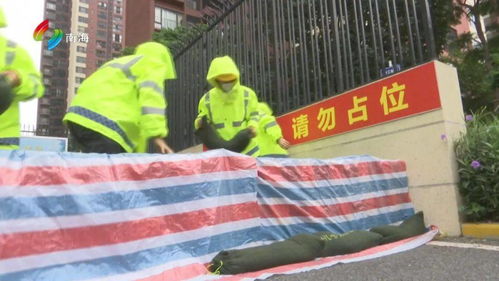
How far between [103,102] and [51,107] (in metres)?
66.7

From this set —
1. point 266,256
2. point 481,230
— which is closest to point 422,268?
point 266,256

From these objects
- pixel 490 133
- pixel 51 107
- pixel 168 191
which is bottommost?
pixel 168 191

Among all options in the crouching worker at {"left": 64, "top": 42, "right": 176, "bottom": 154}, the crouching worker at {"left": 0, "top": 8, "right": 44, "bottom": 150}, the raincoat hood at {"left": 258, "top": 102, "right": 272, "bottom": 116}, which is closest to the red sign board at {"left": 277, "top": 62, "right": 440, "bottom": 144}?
the raincoat hood at {"left": 258, "top": 102, "right": 272, "bottom": 116}

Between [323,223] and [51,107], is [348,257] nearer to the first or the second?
[323,223]

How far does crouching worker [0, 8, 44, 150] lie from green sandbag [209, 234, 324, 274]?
57.5 inches

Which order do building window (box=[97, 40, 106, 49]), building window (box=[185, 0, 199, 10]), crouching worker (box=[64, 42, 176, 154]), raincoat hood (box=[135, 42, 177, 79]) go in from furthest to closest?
building window (box=[97, 40, 106, 49]) < building window (box=[185, 0, 199, 10]) < raincoat hood (box=[135, 42, 177, 79]) < crouching worker (box=[64, 42, 176, 154])

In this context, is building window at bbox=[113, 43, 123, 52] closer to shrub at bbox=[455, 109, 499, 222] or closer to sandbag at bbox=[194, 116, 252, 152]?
sandbag at bbox=[194, 116, 252, 152]

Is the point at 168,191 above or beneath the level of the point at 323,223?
Answer: above

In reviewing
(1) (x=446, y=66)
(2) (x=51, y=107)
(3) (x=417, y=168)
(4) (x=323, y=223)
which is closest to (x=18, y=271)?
(4) (x=323, y=223)

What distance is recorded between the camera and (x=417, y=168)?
4.05m

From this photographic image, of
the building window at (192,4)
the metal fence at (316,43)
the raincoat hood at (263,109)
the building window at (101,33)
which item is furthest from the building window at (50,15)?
the raincoat hood at (263,109)

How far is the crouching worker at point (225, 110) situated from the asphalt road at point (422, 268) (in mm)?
1511

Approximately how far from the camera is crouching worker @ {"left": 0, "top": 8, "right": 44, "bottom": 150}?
232cm

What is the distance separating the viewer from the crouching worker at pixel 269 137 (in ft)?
13.1
